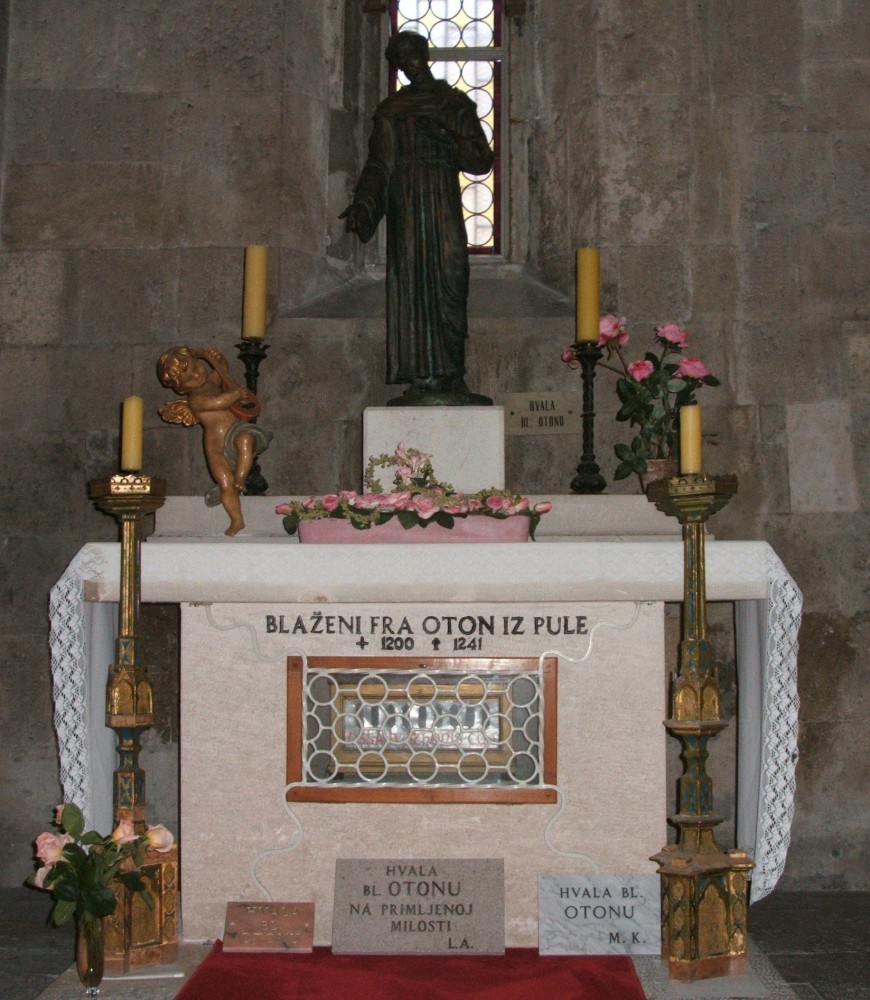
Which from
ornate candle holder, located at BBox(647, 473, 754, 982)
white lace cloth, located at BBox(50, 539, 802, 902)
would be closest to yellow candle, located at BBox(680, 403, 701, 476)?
ornate candle holder, located at BBox(647, 473, 754, 982)

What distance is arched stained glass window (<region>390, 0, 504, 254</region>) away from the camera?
6.95 metres

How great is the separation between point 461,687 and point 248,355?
2.04 m

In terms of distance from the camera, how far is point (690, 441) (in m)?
3.99

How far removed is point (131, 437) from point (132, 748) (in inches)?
39.4

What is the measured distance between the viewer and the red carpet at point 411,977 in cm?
357

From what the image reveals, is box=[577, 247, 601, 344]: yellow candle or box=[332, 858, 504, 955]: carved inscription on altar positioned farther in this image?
box=[577, 247, 601, 344]: yellow candle

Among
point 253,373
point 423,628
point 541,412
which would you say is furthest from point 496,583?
point 541,412

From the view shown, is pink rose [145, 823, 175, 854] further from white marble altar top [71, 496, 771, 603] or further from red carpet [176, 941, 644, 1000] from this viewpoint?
white marble altar top [71, 496, 771, 603]

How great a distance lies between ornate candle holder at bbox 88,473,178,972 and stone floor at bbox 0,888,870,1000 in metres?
0.10

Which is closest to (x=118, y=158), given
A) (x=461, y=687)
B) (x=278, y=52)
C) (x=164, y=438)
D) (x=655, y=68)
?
(x=278, y=52)

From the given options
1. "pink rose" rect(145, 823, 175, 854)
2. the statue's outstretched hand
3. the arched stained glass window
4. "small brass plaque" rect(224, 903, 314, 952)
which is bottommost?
"small brass plaque" rect(224, 903, 314, 952)

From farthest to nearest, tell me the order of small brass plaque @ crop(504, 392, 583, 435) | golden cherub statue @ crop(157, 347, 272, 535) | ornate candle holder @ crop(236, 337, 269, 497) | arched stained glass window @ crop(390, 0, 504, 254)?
arched stained glass window @ crop(390, 0, 504, 254), small brass plaque @ crop(504, 392, 583, 435), ornate candle holder @ crop(236, 337, 269, 497), golden cherub statue @ crop(157, 347, 272, 535)

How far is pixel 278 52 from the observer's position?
6402 mm

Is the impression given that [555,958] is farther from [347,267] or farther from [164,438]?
[347,267]
